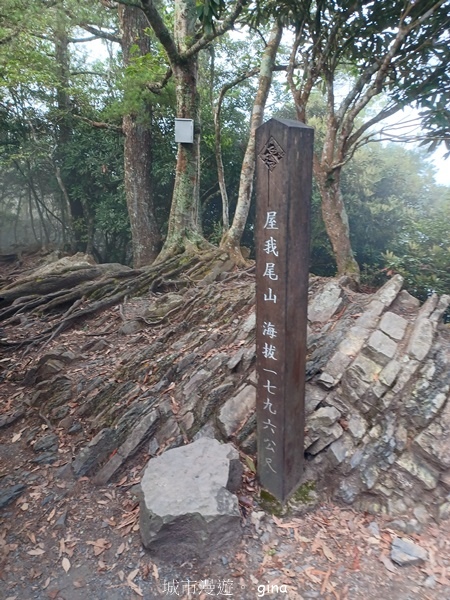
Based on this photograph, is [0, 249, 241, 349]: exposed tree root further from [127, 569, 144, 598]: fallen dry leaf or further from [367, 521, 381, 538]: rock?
[367, 521, 381, 538]: rock

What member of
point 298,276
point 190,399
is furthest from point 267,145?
point 190,399

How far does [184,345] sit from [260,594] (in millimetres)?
2864

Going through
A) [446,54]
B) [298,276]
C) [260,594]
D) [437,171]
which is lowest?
[260,594]

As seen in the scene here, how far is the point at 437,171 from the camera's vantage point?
1084 centimetres

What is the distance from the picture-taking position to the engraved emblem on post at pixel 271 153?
8.45ft

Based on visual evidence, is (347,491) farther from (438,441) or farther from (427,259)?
(427,259)

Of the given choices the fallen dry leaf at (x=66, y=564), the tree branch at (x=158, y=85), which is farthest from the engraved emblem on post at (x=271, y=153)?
the tree branch at (x=158, y=85)

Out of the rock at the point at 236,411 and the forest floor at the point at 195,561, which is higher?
the rock at the point at 236,411

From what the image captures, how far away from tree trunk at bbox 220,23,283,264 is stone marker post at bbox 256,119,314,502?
446 cm

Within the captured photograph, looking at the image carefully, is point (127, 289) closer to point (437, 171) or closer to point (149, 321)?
point (149, 321)

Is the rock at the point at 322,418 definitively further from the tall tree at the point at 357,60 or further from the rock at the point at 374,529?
the tall tree at the point at 357,60

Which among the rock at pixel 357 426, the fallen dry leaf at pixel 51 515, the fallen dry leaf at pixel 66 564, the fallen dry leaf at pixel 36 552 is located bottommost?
the fallen dry leaf at pixel 36 552

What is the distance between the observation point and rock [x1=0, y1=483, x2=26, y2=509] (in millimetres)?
3475

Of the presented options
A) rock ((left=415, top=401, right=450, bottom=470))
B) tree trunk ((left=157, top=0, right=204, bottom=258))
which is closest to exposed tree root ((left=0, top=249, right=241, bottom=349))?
tree trunk ((left=157, top=0, right=204, bottom=258))
